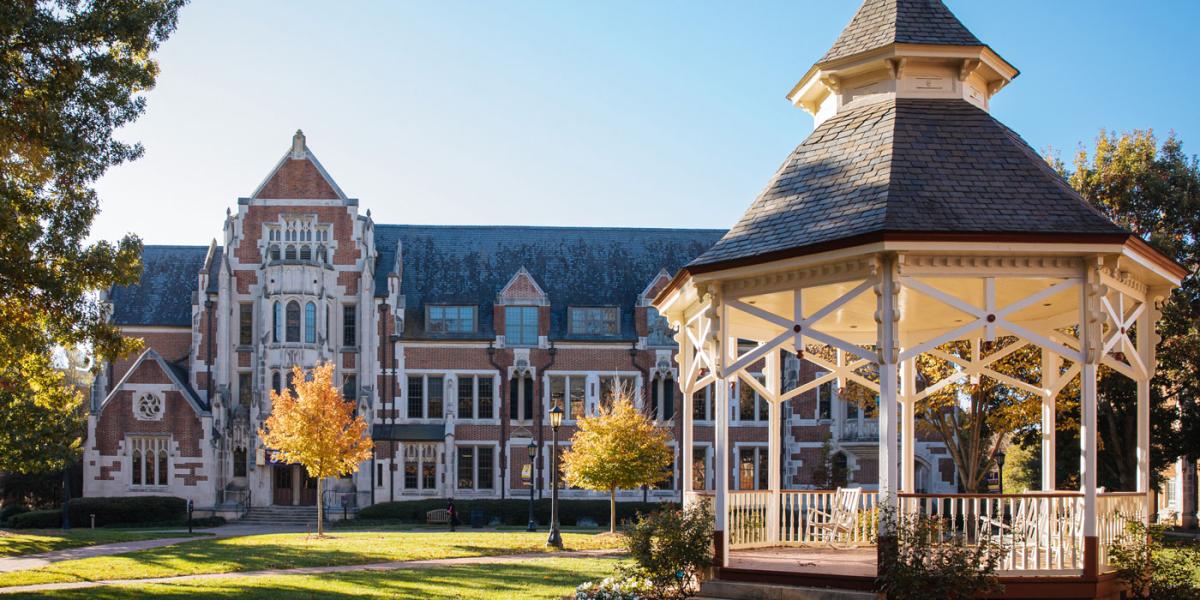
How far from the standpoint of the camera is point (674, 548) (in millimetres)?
16094

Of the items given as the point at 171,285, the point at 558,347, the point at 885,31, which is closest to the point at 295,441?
the point at 558,347

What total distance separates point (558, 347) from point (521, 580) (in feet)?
97.3

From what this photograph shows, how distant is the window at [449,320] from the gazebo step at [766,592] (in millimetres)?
36925

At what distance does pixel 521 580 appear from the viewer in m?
22.4

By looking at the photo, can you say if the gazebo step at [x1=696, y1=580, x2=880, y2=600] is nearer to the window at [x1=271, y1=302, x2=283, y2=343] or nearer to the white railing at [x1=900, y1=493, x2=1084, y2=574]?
the white railing at [x1=900, y1=493, x2=1084, y2=574]

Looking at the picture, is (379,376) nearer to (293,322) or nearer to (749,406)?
(293,322)

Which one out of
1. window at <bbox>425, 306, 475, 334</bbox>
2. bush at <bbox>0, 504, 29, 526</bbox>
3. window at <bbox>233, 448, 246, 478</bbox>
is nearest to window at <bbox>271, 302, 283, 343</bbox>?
window at <bbox>233, 448, 246, 478</bbox>

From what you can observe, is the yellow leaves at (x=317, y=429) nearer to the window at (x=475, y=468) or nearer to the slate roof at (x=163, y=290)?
the window at (x=475, y=468)

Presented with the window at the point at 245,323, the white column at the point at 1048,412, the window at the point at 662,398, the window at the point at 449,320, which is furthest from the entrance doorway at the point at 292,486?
the white column at the point at 1048,412

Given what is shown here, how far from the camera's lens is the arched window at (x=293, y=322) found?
5062 centimetres

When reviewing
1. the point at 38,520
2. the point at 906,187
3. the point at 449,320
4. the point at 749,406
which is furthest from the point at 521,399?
the point at 906,187

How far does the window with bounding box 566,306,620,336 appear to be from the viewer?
5234cm

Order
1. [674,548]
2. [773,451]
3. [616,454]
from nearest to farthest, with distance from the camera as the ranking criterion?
[674,548] < [773,451] < [616,454]

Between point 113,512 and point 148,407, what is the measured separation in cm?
485
